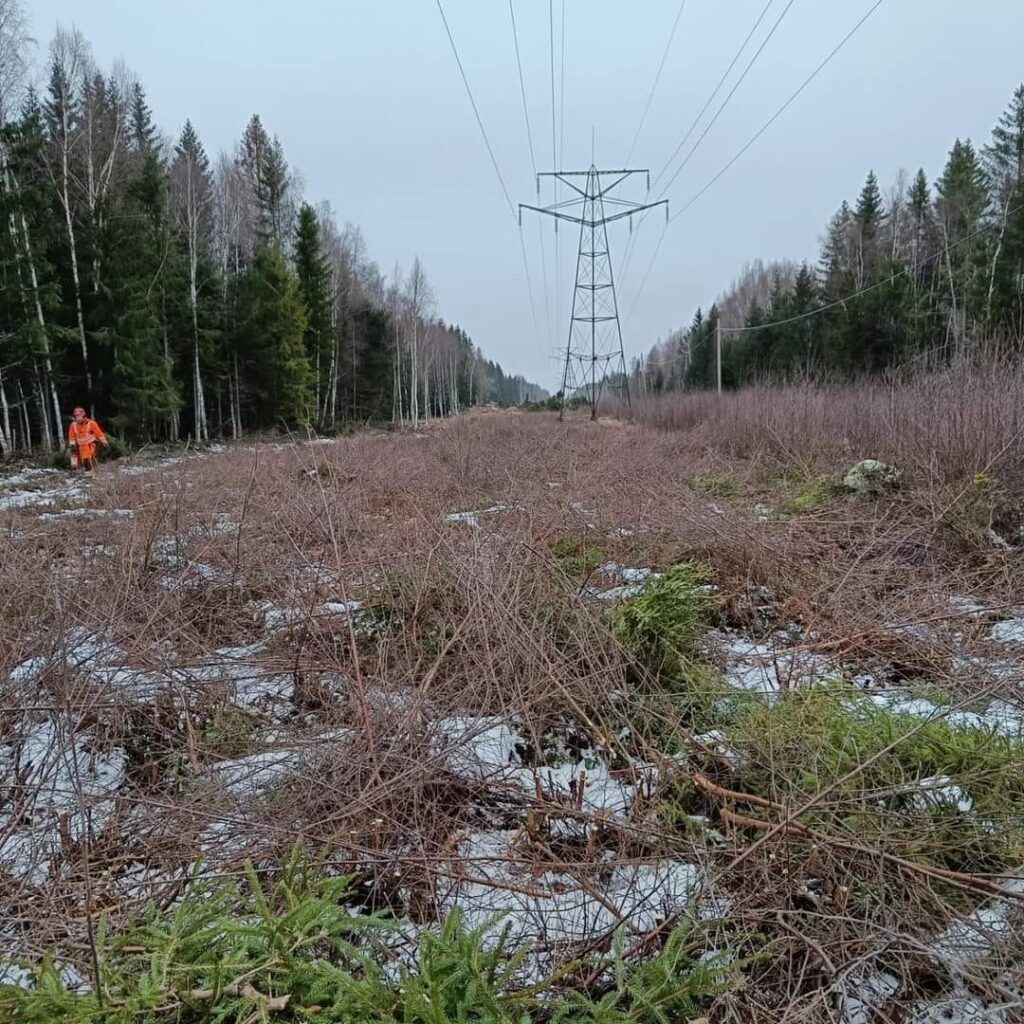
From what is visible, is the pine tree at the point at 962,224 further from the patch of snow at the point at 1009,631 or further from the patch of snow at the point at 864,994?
the patch of snow at the point at 864,994

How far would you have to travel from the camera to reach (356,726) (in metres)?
2.42

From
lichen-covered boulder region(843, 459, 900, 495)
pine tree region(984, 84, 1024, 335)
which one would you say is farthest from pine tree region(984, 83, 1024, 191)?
lichen-covered boulder region(843, 459, 900, 495)

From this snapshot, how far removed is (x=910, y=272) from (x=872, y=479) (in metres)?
28.2

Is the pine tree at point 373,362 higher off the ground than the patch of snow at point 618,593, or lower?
higher

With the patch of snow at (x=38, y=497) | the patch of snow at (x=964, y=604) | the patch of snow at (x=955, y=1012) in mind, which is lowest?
the patch of snow at (x=955, y=1012)

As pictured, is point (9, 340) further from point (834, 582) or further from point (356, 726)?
point (834, 582)

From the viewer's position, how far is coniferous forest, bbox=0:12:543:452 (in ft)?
49.7

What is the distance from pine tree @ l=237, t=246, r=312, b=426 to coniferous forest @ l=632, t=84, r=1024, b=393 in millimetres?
18950

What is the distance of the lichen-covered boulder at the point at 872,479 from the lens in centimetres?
607

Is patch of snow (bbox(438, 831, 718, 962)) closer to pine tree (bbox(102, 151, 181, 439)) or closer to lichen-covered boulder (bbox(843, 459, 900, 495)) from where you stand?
lichen-covered boulder (bbox(843, 459, 900, 495))

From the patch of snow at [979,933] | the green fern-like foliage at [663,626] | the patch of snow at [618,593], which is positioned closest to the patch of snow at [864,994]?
the patch of snow at [979,933]

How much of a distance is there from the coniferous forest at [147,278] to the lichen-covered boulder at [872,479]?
694 inches

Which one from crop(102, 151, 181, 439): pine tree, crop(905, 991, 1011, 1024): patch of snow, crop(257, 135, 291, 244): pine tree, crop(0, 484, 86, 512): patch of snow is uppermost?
crop(257, 135, 291, 244): pine tree

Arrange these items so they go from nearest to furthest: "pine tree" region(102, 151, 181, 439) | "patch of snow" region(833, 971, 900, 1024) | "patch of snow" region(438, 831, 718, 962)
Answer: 1. "patch of snow" region(833, 971, 900, 1024)
2. "patch of snow" region(438, 831, 718, 962)
3. "pine tree" region(102, 151, 181, 439)
